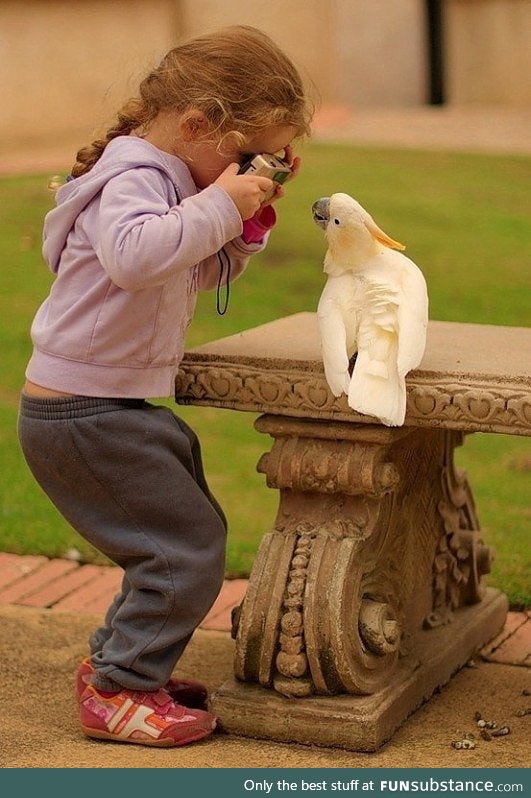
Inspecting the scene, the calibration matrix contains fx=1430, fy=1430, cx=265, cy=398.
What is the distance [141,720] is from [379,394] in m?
0.90

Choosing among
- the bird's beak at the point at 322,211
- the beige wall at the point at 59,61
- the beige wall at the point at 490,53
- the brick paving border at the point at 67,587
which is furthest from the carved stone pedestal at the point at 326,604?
the beige wall at the point at 490,53

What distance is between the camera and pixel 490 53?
13312 mm

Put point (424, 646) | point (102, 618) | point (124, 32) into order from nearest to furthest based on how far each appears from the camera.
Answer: point (424, 646)
point (102, 618)
point (124, 32)

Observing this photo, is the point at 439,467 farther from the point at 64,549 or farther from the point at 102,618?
the point at 64,549

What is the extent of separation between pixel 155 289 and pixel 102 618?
132cm

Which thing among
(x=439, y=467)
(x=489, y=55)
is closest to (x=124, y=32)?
(x=489, y=55)

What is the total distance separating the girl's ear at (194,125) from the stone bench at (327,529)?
501 millimetres

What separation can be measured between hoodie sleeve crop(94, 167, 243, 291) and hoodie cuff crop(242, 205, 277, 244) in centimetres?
28

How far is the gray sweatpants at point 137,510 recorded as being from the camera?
10.0ft

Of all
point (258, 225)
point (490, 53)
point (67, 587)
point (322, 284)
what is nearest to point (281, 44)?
Answer: point (490, 53)

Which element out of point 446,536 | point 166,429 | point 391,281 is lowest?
point 446,536

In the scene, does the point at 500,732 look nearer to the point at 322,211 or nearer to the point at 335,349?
the point at 335,349

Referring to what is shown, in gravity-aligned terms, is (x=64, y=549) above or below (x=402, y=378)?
below

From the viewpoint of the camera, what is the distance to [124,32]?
12.1m
